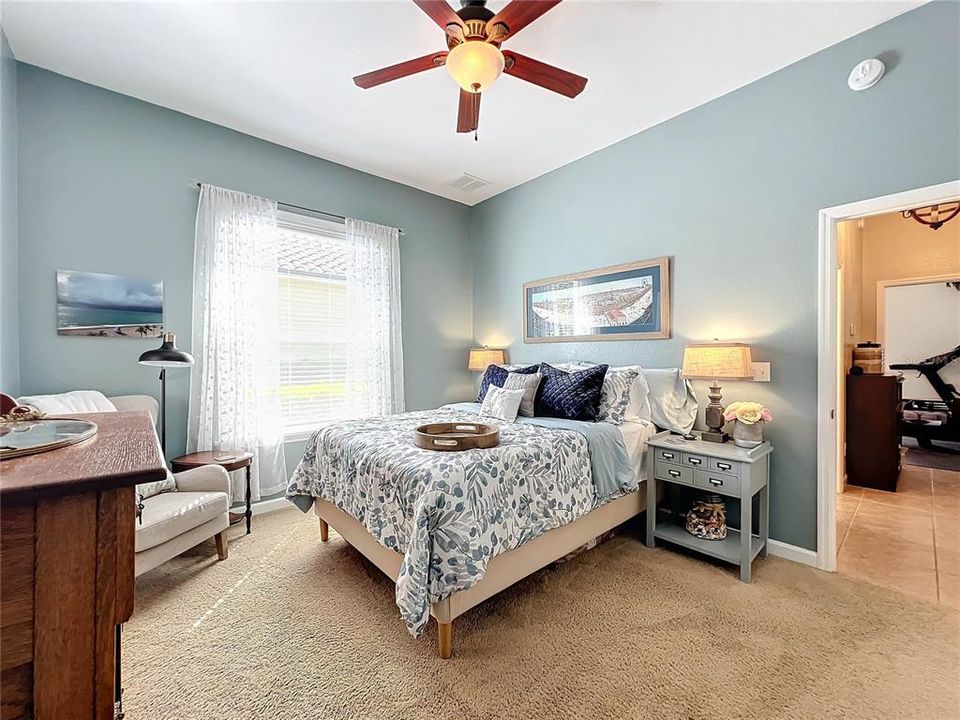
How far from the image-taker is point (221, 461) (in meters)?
2.74

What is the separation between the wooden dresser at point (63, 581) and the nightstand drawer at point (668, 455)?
2.67 m

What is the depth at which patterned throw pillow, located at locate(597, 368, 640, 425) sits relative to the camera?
2.91 metres

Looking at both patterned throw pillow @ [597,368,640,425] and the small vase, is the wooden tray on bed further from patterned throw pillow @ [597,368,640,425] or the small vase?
the small vase

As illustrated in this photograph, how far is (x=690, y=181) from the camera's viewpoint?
9.98 feet

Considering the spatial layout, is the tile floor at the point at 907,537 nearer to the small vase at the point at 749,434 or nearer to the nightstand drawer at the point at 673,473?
the small vase at the point at 749,434

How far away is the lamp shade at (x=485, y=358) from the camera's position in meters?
4.44

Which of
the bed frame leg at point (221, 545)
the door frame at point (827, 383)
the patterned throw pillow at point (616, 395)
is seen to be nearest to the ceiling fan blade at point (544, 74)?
the door frame at point (827, 383)

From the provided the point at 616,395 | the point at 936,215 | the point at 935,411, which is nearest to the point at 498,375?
the point at 616,395

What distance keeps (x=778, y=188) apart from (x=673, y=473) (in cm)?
194

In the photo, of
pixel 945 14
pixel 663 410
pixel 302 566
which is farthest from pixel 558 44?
pixel 302 566

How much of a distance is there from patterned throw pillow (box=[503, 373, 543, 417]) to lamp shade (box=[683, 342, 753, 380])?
3.38ft

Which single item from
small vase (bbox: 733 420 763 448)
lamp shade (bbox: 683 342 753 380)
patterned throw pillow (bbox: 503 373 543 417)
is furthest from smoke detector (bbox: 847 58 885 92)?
patterned throw pillow (bbox: 503 373 543 417)

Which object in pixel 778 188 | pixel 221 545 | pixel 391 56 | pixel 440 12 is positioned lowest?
pixel 221 545

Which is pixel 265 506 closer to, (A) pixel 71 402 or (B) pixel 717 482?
(A) pixel 71 402
